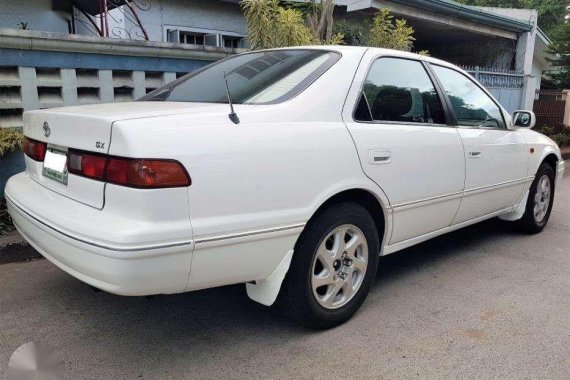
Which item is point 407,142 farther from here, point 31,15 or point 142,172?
point 31,15

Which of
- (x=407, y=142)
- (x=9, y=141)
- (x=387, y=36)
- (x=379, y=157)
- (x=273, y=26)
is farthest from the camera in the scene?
(x=387, y=36)

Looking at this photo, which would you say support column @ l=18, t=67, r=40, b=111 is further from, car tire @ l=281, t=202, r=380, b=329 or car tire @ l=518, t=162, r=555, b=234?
car tire @ l=518, t=162, r=555, b=234

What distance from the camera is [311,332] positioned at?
116 inches

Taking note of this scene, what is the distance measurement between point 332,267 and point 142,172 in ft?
4.11

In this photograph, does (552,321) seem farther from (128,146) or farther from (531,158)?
(128,146)

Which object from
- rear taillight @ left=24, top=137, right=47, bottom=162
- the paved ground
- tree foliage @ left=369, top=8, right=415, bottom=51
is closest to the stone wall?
the paved ground

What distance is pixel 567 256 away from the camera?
14.3ft

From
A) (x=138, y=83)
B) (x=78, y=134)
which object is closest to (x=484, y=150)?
(x=78, y=134)

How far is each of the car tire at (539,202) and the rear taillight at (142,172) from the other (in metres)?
3.76

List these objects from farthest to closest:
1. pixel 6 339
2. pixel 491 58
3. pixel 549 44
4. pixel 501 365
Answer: pixel 549 44 → pixel 491 58 → pixel 6 339 → pixel 501 365

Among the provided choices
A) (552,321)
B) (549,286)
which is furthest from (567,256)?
(552,321)

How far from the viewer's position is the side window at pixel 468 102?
12.6 feet

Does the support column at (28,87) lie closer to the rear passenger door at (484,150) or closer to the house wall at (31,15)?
the house wall at (31,15)

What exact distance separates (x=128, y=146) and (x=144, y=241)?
41cm
